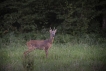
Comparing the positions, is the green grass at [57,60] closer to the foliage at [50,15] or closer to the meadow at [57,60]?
the meadow at [57,60]

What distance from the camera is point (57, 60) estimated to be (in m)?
8.70

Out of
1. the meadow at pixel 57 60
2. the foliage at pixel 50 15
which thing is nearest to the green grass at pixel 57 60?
the meadow at pixel 57 60

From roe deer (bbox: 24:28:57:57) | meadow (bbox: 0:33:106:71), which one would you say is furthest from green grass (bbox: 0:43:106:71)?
roe deer (bbox: 24:28:57:57)

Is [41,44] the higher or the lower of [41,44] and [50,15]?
the higher

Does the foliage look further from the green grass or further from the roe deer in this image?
the roe deer

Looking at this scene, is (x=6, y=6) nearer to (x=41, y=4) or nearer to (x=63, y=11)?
(x=41, y=4)

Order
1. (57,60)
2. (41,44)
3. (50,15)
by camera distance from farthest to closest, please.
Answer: (50,15)
(41,44)
(57,60)

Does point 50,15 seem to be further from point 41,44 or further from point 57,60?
point 57,60

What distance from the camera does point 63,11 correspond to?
16.3 metres

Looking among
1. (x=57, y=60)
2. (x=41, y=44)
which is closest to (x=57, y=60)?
(x=57, y=60)

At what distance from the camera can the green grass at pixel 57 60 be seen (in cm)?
746

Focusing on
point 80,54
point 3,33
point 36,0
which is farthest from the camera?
point 36,0

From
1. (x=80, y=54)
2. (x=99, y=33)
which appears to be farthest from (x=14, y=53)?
(x=99, y=33)

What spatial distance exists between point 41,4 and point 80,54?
7508 mm
